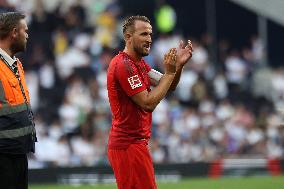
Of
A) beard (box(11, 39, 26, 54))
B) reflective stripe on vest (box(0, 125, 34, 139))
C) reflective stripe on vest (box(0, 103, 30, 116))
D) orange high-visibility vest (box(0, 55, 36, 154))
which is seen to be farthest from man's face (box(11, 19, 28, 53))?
reflective stripe on vest (box(0, 125, 34, 139))

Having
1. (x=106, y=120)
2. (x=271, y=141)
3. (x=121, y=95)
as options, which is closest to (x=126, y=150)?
(x=121, y=95)

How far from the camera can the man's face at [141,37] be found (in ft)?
25.0

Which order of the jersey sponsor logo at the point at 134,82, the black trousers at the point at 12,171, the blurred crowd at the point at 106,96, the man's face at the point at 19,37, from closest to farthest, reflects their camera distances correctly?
the black trousers at the point at 12,171, the man's face at the point at 19,37, the jersey sponsor logo at the point at 134,82, the blurred crowd at the point at 106,96

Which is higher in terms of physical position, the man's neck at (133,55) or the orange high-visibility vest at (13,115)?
the man's neck at (133,55)

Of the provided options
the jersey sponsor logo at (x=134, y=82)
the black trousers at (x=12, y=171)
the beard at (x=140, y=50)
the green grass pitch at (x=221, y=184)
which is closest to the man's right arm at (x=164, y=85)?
the jersey sponsor logo at (x=134, y=82)

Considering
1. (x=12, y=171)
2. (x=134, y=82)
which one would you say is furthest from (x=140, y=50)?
(x=12, y=171)

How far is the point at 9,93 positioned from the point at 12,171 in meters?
0.64

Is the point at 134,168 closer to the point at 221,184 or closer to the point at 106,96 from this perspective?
the point at 221,184

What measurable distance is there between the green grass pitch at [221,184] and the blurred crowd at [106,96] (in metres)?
0.94

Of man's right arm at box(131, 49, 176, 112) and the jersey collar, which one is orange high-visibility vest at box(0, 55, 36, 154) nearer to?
the jersey collar

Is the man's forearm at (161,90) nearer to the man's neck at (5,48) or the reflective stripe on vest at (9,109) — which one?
the reflective stripe on vest at (9,109)

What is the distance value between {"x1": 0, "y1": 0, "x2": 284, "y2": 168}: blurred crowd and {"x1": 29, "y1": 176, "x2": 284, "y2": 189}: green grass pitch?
94cm

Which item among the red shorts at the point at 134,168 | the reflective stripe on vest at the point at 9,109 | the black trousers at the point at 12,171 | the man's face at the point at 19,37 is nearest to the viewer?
the reflective stripe on vest at the point at 9,109

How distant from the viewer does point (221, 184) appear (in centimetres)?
1612
